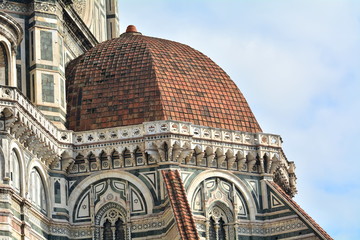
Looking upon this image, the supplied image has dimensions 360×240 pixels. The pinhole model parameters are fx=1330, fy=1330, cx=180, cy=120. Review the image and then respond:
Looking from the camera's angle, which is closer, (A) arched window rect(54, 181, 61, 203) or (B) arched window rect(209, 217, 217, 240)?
(A) arched window rect(54, 181, 61, 203)

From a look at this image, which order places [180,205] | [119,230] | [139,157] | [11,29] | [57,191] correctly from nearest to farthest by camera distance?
[11,29] → [180,205] → [57,191] → [119,230] → [139,157]

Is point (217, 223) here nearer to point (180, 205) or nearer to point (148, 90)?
point (180, 205)

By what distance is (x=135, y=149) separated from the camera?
146 ft

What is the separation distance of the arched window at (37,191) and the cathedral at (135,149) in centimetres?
4

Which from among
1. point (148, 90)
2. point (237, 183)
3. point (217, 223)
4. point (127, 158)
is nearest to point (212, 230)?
point (217, 223)

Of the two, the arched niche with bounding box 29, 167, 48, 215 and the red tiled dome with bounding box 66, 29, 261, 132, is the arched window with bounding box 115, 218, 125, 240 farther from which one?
the red tiled dome with bounding box 66, 29, 261, 132

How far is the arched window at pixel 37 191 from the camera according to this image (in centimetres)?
4169

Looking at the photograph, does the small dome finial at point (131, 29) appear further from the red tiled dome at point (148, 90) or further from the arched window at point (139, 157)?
the arched window at point (139, 157)

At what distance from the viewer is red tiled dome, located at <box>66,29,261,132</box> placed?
45531 millimetres

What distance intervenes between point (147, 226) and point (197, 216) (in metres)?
1.71

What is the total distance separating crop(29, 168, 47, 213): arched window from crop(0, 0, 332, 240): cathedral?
0.14ft

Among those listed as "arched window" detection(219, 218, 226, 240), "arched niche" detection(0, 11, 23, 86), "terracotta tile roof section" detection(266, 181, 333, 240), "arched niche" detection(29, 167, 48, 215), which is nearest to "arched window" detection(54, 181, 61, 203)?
"arched niche" detection(29, 167, 48, 215)

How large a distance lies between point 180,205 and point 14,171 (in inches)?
224

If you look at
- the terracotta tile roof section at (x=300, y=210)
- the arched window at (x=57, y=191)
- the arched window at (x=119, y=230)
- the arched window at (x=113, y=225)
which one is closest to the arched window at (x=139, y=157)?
the arched window at (x=113, y=225)
